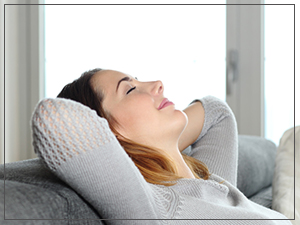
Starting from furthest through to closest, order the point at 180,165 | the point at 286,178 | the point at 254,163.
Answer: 1. the point at 254,163
2. the point at 286,178
3. the point at 180,165

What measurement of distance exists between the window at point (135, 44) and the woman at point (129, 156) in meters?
0.03

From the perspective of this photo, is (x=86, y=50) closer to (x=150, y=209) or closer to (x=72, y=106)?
(x=72, y=106)

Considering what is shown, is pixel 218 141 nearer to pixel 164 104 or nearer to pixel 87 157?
pixel 164 104

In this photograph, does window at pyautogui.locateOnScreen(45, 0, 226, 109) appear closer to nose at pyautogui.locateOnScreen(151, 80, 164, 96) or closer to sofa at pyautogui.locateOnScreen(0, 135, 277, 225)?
nose at pyautogui.locateOnScreen(151, 80, 164, 96)

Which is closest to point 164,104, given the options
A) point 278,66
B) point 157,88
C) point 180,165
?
point 157,88

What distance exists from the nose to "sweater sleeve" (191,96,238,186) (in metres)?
0.25

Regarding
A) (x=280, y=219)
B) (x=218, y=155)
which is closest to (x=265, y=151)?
(x=218, y=155)

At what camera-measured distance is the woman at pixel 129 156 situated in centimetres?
51

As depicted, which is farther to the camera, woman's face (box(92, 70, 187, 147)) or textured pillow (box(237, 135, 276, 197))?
textured pillow (box(237, 135, 276, 197))

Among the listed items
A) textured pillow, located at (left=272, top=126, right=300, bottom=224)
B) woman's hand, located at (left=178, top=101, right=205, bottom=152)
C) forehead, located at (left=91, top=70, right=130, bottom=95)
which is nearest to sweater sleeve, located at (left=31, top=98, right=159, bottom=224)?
forehead, located at (left=91, top=70, right=130, bottom=95)

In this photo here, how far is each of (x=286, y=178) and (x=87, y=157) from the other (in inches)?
28.0

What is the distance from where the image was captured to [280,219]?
0.75 m

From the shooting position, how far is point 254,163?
1132 mm

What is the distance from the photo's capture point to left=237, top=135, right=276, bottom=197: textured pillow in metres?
1.07
